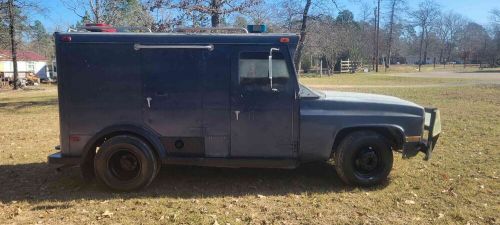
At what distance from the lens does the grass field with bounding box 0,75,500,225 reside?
17.0 ft

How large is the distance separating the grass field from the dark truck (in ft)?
1.25

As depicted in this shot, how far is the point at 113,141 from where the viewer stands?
603 centimetres

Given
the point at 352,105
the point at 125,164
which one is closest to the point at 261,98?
the point at 352,105

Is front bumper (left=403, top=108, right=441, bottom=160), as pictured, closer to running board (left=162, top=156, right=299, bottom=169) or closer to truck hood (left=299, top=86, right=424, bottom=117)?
truck hood (left=299, top=86, right=424, bottom=117)

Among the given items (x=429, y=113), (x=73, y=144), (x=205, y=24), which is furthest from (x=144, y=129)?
(x=205, y=24)

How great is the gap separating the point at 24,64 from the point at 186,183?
61.0 m

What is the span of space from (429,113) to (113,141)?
440 centimetres

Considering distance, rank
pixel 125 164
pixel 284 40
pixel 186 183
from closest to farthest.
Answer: pixel 284 40
pixel 125 164
pixel 186 183

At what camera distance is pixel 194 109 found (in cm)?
602

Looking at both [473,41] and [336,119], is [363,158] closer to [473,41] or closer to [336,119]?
[336,119]

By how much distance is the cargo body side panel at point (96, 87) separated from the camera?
5938mm

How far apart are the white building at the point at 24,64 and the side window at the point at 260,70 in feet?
168

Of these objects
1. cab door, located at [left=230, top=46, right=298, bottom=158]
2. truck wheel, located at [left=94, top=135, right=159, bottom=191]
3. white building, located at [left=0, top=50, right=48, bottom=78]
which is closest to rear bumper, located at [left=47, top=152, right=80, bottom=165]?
truck wheel, located at [left=94, top=135, right=159, bottom=191]

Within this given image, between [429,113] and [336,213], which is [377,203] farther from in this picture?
[429,113]
